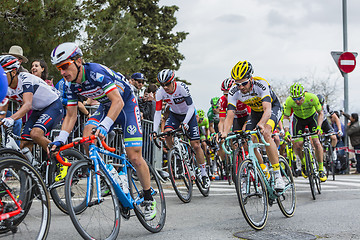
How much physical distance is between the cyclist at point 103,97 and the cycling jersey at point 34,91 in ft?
3.97

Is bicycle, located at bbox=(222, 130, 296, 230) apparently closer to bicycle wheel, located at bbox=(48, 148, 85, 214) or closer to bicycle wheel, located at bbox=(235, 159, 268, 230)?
Answer: bicycle wheel, located at bbox=(235, 159, 268, 230)

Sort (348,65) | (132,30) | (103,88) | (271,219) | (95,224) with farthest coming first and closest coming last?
(132,30) < (348,65) < (271,219) < (103,88) < (95,224)

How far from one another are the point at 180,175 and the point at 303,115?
3990mm

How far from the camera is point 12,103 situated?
299 inches

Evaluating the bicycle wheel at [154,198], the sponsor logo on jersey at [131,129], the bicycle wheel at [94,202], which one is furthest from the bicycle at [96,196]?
the sponsor logo on jersey at [131,129]

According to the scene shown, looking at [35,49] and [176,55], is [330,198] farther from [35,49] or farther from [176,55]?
[176,55]

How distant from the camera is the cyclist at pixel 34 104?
6.12 metres

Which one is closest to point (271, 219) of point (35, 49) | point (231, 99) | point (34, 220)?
point (231, 99)

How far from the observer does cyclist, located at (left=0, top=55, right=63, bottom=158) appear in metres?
6.12

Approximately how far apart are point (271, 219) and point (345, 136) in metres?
11.9

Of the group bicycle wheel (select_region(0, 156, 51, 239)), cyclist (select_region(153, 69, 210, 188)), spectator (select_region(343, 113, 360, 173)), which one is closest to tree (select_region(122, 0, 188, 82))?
spectator (select_region(343, 113, 360, 173))

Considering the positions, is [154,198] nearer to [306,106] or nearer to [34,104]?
[34,104]

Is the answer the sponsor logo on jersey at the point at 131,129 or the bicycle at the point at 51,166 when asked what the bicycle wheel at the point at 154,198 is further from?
the bicycle at the point at 51,166

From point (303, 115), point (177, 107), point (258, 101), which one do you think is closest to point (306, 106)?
point (303, 115)
